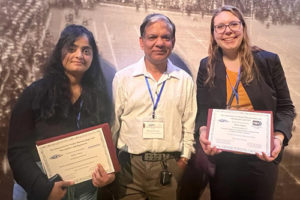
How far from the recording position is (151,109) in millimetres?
1731

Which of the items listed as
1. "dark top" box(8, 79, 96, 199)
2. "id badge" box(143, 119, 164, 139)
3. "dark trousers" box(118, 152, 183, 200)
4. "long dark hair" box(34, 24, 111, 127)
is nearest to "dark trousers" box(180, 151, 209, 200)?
"dark trousers" box(118, 152, 183, 200)

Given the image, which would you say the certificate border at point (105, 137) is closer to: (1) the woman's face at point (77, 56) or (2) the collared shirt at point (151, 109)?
(2) the collared shirt at point (151, 109)

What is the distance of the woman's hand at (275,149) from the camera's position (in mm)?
1563

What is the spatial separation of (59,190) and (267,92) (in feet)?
5.30

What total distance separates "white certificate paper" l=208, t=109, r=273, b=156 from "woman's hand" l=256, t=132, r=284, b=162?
3 cm

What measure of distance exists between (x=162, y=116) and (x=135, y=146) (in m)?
0.30

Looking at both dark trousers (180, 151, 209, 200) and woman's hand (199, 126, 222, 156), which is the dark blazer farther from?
dark trousers (180, 151, 209, 200)

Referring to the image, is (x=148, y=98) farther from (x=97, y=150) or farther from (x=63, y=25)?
(x=63, y=25)

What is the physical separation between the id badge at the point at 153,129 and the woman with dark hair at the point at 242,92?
0.31 meters

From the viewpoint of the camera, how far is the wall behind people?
1842mm

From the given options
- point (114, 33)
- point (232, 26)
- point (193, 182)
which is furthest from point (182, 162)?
point (114, 33)

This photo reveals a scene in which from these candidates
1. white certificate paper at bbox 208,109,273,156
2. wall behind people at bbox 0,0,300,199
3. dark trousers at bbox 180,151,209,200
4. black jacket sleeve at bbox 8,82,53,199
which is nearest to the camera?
black jacket sleeve at bbox 8,82,53,199

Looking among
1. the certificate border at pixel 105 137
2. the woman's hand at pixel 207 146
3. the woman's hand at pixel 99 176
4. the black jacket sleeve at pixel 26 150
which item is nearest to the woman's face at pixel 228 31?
the woman's hand at pixel 207 146

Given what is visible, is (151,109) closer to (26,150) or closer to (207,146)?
(207,146)
